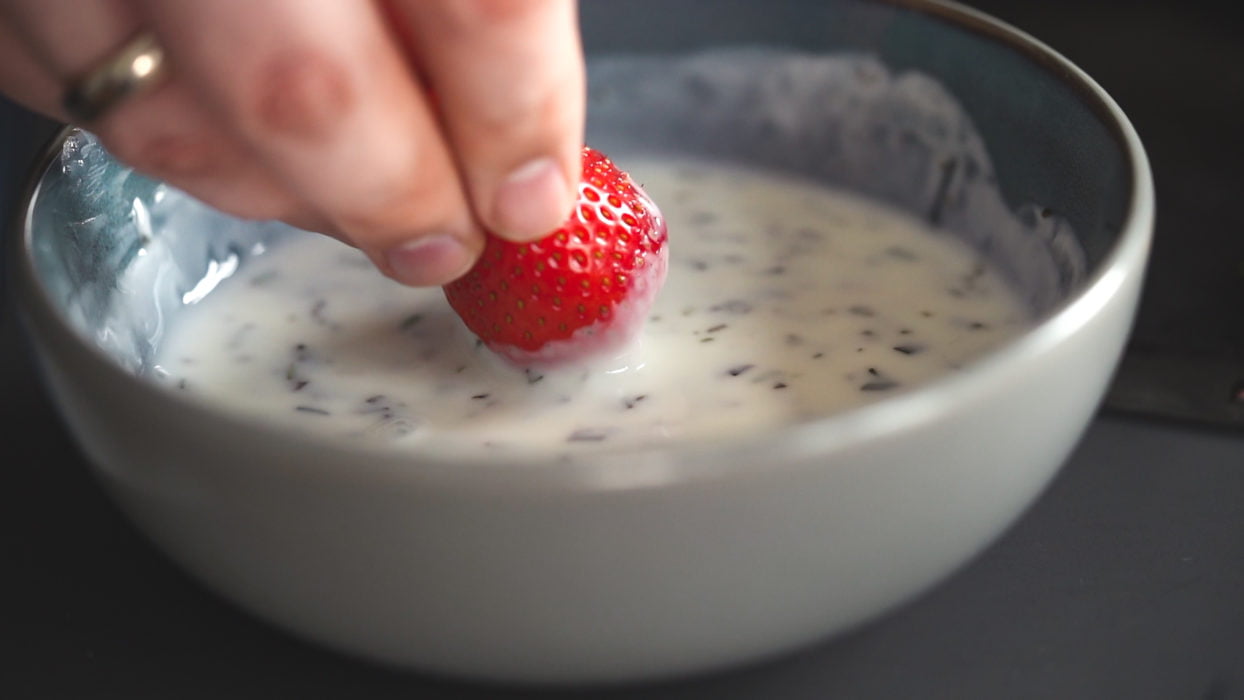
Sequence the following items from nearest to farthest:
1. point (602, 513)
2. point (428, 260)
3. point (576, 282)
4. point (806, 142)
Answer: point (602, 513)
point (428, 260)
point (576, 282)
point (806, 142)

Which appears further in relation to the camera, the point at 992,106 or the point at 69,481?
the point at 992,106

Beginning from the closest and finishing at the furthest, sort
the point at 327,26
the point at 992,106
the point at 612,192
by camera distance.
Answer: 1. the point at 327,26
2. the point at 612,192
3. the point at 992,106

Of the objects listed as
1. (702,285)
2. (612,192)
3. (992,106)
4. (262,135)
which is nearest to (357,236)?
(262,135)

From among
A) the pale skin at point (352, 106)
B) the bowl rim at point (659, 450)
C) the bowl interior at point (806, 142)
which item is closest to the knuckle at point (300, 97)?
the pale skin at point (352, 106)

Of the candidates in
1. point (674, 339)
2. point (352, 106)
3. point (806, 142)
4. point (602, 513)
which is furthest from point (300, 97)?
point (806, 142)

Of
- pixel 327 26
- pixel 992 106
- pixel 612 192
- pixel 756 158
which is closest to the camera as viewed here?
pixel 327 26

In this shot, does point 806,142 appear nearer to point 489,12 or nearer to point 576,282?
point 576,282

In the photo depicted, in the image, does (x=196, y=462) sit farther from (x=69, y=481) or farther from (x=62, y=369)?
(x=69, y=481)
